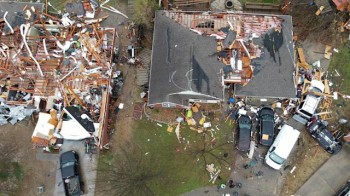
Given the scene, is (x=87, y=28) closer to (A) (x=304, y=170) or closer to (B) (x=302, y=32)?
(B) (x=302, y=32)

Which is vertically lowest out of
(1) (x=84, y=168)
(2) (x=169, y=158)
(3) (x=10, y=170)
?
(3) (x=10, y=170)

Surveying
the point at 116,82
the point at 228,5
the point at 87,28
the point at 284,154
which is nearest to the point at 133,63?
the point at 116,82

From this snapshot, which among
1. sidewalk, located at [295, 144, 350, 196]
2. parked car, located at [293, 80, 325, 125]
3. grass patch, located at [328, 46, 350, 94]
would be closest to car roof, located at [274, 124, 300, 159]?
parked car, located at [293, 80, 325, 125]

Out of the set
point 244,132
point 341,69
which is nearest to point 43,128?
point 244,132

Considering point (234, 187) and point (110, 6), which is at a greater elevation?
point (110, 6)

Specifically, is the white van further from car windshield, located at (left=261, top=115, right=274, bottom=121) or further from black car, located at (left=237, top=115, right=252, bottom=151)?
black car, located at (left=237, top=115, right=252, bottom=151)

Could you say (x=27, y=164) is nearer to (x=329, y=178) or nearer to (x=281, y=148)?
(x=281, y=148)
